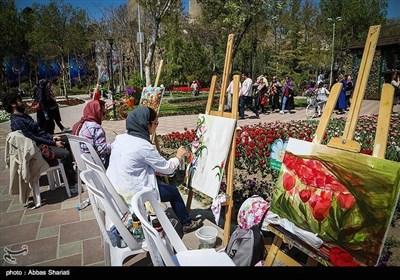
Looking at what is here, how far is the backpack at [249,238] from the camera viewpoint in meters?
2.13

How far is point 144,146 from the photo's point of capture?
246 cm

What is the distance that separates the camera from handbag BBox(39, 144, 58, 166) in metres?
3.79

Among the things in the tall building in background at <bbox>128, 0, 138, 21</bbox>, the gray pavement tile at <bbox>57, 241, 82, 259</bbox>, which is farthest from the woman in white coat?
the tall building in background at <bbox>128, 0, 138, 21</bbox>

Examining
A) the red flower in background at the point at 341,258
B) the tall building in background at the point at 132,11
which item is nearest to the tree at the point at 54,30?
the tall building in background at the point at 132,11

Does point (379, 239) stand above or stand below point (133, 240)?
above

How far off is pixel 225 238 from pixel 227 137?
99 cm

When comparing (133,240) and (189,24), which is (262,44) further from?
(133,240)

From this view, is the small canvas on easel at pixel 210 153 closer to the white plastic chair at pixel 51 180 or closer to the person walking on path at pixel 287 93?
the white plastic chair at pixel 51 180

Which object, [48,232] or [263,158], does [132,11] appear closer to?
[263,158]

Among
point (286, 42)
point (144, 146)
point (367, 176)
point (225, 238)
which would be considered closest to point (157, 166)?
point (144, 146)

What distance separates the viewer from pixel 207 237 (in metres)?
2.62

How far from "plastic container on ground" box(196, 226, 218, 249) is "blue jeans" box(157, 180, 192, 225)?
0.35m

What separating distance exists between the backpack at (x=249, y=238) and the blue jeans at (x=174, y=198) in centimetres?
75

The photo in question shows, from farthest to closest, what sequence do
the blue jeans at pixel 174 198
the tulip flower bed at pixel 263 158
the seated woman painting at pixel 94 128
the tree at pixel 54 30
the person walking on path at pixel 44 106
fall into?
1. the tree at pixel 54 30
2. the person walking on path at pixel 44 106
3. the seated woman painting at pixel 94 128
4. the blue jeans at pixel 174 198
5. the tulip flower bed at pixel 263 158
